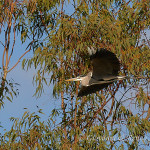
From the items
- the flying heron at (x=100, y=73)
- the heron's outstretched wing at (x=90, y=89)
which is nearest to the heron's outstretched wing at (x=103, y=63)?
the flying heron at (x=100, y=73)

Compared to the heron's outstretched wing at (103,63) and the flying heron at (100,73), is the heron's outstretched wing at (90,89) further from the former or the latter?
the heron's outstretched wing at (103,63)

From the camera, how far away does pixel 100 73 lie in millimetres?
6188

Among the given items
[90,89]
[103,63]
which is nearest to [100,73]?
[103,63]

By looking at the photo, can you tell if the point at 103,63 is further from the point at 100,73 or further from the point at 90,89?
the point at 90,89

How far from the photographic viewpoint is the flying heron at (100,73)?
5.71m

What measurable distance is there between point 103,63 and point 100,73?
0.33m

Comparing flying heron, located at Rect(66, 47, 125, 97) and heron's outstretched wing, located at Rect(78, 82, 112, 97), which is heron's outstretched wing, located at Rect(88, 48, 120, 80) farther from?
heron's outstretched wing, located at Rect(78, 82, 112, 97)

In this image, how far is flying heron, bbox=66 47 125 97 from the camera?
5.71 m

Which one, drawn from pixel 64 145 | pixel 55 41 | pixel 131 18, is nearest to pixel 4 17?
pixel 55 41

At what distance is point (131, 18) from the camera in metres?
7.36

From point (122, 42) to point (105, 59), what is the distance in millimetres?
1173

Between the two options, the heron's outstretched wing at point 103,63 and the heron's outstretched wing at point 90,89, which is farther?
the heron's outstretched wing at point 90,89

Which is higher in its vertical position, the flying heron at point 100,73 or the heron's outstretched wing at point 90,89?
the flying heron at point 100,73

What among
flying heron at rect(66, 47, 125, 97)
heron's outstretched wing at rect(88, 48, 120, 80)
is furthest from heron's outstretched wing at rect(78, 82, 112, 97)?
heron's outstretched wing at rect(88, 48, 120, 80)
